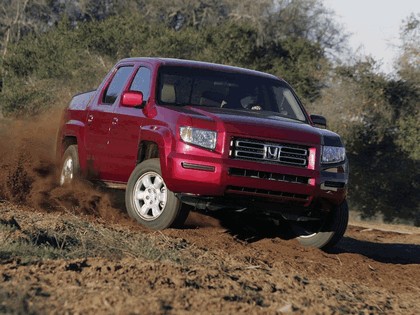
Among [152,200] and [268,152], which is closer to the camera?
[268,152]

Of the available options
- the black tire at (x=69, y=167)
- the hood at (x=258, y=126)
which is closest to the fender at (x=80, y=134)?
the black tire at (x=69, y=167)

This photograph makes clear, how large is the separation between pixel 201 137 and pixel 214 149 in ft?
0.51

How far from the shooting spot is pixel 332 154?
9.43 metres

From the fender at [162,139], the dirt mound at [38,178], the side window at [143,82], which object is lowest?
the dirt mound at [38,178]

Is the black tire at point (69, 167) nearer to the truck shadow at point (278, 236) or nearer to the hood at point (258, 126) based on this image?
the truck shadow at point (278, 236)

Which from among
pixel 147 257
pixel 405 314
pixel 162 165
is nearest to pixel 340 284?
pixel 405 314

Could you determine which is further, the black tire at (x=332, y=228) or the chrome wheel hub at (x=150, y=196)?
the black tire at (x=332, y=228)

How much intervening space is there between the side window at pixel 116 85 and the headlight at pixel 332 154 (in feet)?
8.17

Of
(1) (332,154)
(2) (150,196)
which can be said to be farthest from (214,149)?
(1) (332,154)

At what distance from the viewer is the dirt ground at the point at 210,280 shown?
18.6 ft

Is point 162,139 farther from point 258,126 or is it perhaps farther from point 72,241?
point 72,241

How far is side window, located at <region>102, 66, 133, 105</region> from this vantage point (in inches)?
425

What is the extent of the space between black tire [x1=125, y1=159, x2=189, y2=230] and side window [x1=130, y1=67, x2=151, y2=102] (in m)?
0.85

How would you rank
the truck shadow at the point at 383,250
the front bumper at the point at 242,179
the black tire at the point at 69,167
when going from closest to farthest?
1. the front bumper at the point at 242,179
2. the truck shadow at the point at 383,250
3. the black tire at the point at 69,167
